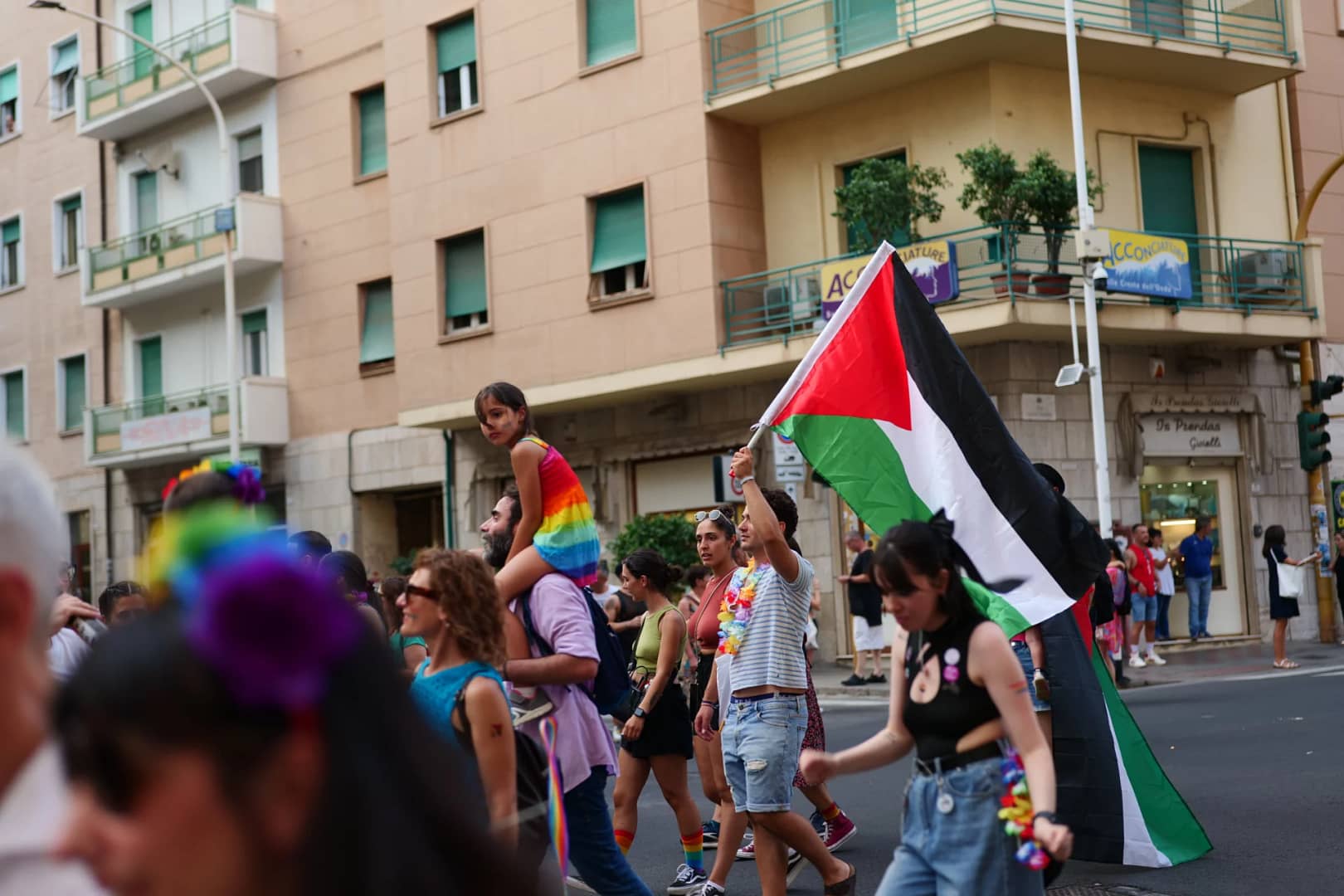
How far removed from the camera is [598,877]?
5.58 meters

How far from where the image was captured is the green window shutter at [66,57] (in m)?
34.2

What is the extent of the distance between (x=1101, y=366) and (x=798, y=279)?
14.2 feet

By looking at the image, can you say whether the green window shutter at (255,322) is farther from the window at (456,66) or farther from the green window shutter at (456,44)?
the green window shutter at (456,44)

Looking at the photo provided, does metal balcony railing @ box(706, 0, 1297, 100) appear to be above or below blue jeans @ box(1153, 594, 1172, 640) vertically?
above

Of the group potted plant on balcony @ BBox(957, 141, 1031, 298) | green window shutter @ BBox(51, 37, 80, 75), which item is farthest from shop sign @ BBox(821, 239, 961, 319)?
green window shutter @ BBox(51, 37, 80, 75)

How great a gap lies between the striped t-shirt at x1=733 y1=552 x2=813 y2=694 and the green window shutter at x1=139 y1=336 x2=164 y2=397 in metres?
26.6

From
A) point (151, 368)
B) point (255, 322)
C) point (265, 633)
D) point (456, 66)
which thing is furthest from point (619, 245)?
point (265, 633)

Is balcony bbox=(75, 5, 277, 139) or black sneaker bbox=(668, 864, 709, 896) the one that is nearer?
black sneaker bbox=(668, 864, 709, 896)

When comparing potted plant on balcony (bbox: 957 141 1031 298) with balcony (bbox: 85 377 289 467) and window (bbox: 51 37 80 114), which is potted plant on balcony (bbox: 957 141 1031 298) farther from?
window (bbox: 51 37 80 114)

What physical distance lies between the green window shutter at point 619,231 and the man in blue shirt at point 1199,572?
8.66m

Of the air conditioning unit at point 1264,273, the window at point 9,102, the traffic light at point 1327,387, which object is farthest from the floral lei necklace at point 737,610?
the window at point 9,102

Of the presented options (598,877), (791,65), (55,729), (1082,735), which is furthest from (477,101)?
(55,729)

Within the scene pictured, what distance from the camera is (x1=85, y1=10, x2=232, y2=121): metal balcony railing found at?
1169 inches

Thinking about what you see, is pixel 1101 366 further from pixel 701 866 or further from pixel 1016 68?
pixel 701 866
